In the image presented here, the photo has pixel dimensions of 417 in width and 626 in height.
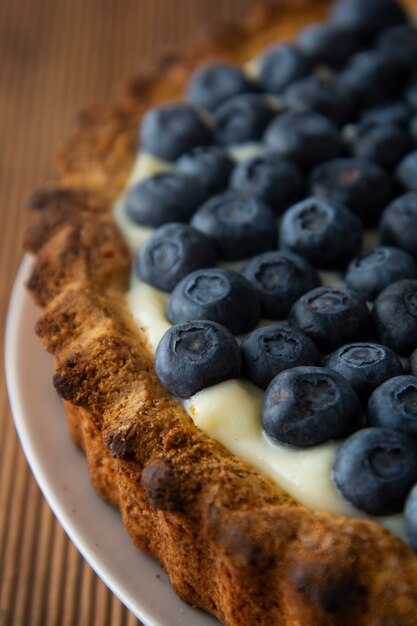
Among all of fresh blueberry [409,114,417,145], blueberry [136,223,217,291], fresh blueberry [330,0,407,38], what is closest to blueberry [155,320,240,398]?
blueberry [136,223,217,291]

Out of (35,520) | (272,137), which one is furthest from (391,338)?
(35,520)

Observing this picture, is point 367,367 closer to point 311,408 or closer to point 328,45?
point 311,408

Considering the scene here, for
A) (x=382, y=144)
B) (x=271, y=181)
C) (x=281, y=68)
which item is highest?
(x=281, y=68)

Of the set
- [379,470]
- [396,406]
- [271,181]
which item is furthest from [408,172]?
[379,470]

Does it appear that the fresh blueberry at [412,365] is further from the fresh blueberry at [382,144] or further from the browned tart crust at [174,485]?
the fresh blueberry at [382,144]

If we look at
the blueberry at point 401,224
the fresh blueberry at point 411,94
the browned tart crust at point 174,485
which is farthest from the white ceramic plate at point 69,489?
the fresh blueberry at point 411,94

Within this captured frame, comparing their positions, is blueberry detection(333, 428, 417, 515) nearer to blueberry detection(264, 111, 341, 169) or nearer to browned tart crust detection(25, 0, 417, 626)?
browned tart crust detection(25, 0, 417, 626)

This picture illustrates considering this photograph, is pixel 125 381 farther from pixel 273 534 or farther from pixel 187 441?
pixel 273 534
